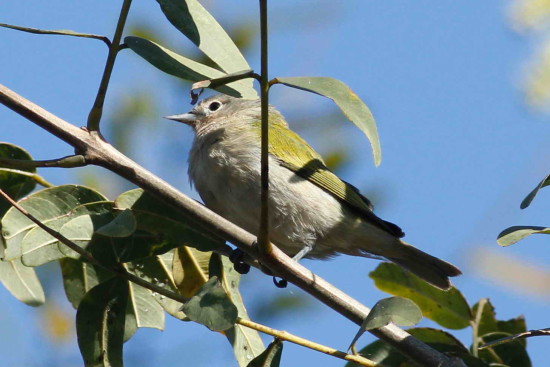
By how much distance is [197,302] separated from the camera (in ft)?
8.06

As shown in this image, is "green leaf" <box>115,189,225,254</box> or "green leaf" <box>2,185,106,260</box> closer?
"green leaf" <box>2,185,106,260</box>

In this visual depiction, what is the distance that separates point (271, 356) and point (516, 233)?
91 cm

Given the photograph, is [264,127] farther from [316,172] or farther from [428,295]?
[316,172]

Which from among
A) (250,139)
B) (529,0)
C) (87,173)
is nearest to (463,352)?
(529,0)

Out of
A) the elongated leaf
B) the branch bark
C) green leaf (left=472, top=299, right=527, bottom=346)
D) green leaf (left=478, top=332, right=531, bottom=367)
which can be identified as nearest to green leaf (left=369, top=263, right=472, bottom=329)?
green leaf (left=472, top=299, right=527, bottom=346)

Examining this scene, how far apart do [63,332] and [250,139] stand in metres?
1.65

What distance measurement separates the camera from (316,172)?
4973 mm

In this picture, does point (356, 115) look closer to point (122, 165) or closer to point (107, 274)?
point (122, 165)

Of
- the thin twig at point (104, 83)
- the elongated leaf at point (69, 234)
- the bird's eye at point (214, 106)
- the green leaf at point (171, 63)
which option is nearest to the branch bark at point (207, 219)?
the thin twig at point (104, 83)

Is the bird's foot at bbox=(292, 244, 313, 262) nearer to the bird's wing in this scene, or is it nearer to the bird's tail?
the bird's wing

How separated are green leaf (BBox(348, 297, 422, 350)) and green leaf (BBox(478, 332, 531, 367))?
29.1 inches

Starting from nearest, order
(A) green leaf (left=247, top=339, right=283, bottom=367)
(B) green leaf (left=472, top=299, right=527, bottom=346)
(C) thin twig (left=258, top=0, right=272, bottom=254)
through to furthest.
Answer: (C) thin twig (left=258, top=0, right=272, bottom=254) < (A) green leaf (left=247, top=339, right=283, bottom=367) < (B) green leaf (left=472, top=299, right=527, bottom=346)

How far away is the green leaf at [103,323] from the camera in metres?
2.83

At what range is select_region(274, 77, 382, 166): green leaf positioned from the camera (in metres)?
2.21
